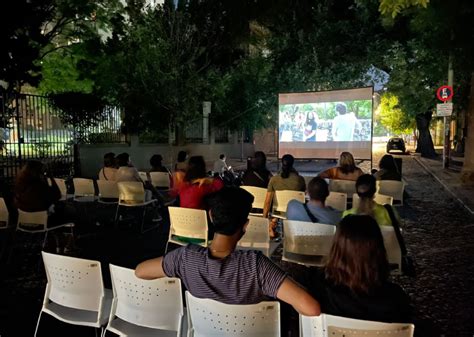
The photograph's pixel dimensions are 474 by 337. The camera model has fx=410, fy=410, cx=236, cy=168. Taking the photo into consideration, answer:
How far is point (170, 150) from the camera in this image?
62.7 feet

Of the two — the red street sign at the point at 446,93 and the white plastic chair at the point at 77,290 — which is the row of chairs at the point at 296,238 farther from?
the red street sign at the point at 446,93

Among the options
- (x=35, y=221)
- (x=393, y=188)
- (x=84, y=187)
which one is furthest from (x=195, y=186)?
(x=393, y=188)

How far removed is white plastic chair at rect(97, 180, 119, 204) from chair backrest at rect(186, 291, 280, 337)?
5.34 m

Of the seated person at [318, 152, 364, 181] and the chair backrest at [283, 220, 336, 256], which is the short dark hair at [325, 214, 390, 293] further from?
the seated person at [318, 152, 364, 181]

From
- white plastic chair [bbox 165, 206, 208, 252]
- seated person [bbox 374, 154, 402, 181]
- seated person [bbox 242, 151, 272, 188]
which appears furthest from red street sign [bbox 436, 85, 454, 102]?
white plastic chair [bbox 165, 206, 208, 252]

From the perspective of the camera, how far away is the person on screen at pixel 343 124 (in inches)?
465

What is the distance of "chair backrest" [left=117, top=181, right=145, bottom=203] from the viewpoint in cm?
680

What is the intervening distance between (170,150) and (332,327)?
17.7 metres

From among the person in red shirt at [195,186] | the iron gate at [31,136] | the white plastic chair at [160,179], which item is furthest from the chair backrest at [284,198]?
the iron gate at [31,136]

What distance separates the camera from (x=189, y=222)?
15.3 ft

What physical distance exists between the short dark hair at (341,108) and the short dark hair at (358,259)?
10.0 meters

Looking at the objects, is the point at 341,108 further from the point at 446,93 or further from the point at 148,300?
the point at 148,300

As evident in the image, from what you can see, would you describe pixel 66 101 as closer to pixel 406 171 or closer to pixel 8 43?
pixel 8 43

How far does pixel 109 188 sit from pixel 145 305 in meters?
4.97
